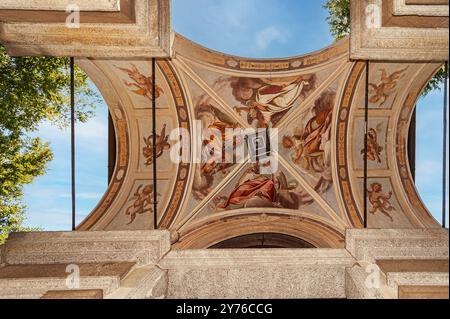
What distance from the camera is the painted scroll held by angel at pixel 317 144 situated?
905cm

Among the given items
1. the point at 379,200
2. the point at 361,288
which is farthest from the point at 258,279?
the point at 379,200

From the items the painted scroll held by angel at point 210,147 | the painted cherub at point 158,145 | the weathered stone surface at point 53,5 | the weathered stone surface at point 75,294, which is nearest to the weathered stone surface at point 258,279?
the weathered stone surface at point 75,294

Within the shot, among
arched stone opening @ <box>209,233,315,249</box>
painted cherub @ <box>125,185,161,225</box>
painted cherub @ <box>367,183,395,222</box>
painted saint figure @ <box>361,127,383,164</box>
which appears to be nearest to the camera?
painted cherub @ <box>367,183,395,222</box>

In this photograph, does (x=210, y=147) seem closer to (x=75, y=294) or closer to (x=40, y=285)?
(x=40, y=285)

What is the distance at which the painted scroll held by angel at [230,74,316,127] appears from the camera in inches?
358

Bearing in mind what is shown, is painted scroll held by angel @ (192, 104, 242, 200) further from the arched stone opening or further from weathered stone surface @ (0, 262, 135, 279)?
weathered stone surface @ (0, 262, 135, 279)

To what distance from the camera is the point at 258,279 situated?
4145 mm

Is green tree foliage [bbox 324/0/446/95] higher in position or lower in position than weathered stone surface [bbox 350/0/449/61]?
higher

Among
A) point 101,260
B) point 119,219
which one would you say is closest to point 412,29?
point 101,260

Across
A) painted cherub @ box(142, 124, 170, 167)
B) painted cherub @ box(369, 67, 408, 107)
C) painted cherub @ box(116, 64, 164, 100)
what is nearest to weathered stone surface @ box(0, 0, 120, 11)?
painted cherub @ box(116, 64, 164, 100)

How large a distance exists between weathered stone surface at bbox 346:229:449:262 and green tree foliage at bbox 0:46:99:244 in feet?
26.2

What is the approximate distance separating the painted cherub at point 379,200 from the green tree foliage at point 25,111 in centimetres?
802

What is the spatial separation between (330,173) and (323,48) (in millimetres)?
3291

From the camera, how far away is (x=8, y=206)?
941cm
